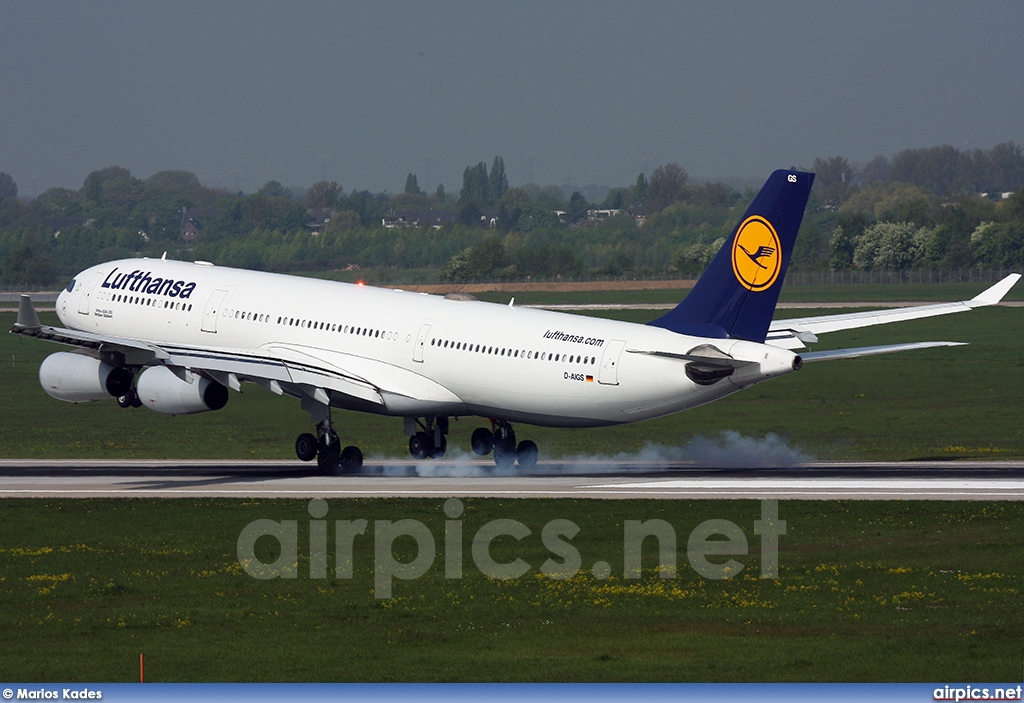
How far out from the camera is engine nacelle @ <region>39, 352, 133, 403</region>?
54312 millimetres

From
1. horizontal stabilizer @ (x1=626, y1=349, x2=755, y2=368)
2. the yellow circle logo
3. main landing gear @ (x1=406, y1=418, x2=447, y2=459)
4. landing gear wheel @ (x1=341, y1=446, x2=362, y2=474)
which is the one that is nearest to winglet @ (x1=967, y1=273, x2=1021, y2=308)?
the yellow circle logo

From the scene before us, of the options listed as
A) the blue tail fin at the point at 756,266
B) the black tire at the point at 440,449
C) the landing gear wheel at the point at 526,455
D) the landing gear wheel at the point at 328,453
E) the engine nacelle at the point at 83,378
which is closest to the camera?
the blue tail fin at the point at 756,266

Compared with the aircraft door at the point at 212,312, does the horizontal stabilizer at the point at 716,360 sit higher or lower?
lower

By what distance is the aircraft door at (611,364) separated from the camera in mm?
49656

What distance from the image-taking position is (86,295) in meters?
63.2

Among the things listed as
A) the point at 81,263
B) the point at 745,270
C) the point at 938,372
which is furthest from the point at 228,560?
the point at 81,263

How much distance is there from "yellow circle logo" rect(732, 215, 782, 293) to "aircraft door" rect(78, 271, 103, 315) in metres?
27.0

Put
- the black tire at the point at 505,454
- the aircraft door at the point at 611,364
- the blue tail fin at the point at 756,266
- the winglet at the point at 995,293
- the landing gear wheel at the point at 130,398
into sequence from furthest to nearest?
the black tire at the point at 505,454
the landing gear wheel at the point at 130,398
the winglet at the point at 995,293
the aircraft door at the point at 611,364
the blue tail fin at the point at 756,266

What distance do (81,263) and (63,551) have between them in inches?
6536

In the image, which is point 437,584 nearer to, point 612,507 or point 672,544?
point 672,544

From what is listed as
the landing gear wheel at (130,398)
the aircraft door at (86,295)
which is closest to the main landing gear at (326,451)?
the landing gear wheel at (130,398)

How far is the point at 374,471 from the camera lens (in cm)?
5638

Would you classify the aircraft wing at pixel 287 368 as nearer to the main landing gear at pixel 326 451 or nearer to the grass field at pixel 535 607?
the main landing gear at pixel 326 451

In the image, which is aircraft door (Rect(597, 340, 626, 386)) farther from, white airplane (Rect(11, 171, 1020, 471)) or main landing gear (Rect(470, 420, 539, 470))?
main landing gear (Rect(470, 420, 539, 470))
